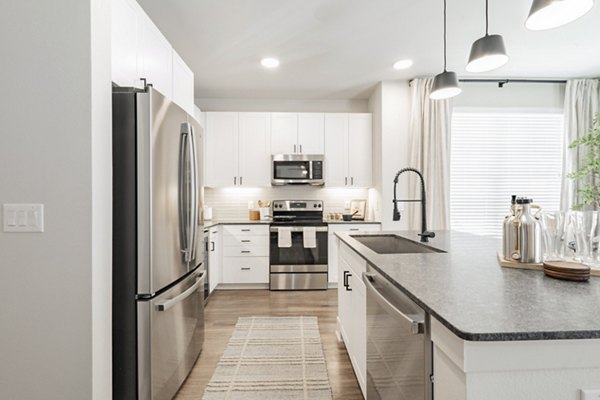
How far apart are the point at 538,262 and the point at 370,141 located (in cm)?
344

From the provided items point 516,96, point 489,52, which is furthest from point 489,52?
point 516,96

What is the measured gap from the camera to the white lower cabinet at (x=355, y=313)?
1.76 meters

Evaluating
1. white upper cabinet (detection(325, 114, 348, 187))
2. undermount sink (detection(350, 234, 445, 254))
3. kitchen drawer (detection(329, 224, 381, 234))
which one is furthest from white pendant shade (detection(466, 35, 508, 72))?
white upper cabinet (detection(325, 114, 348, 187))

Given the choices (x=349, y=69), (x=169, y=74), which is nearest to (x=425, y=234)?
(x=169, y=74)

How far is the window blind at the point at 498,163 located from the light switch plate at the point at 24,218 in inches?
169

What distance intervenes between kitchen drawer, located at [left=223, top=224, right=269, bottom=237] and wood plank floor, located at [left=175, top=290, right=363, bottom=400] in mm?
748

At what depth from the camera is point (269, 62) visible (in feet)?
11.4

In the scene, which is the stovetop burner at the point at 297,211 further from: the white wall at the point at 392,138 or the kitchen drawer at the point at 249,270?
the white wall at the point at 392,138

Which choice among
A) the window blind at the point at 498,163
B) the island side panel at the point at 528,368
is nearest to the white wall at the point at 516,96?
the window blind at the point at 498,163

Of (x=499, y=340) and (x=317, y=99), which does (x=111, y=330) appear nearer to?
(x=499, y=340)

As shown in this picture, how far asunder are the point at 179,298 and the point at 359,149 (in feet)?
11.0

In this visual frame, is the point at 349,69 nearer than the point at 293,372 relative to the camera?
No

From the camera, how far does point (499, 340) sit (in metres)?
0.69

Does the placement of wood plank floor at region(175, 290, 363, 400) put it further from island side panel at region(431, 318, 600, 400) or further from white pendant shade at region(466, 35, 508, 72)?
white pendant shade at region(466, 35, 508, 72)
